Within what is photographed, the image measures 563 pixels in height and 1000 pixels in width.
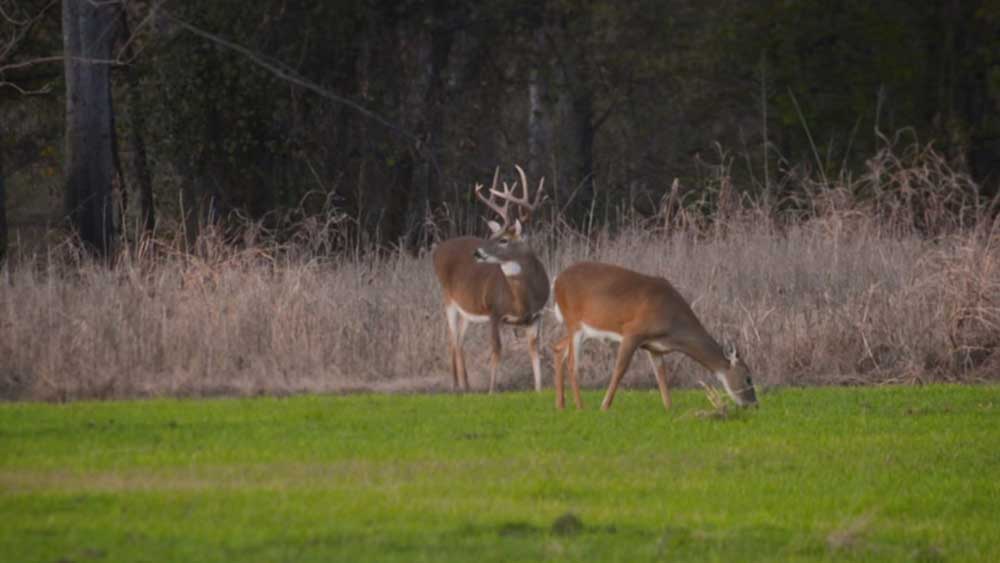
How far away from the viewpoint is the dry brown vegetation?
51.8 ft

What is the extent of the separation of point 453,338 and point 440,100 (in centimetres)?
1229

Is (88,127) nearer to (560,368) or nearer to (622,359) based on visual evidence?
(560,368)

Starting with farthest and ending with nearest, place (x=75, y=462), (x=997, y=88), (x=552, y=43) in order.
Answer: (x=997, y=88), (x=552, y=43), (x=75, y=462)

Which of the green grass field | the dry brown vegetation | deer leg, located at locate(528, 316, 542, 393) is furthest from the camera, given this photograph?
the dry brown vegetation

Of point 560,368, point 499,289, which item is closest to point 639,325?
point 560,368

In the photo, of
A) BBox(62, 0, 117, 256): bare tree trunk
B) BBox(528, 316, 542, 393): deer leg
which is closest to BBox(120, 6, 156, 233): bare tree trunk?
BBox(62, 0, 117, 256): bare tree trunk

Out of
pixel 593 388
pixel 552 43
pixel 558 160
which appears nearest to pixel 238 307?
pixel 593 388

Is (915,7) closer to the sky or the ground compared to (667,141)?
closer to the sky

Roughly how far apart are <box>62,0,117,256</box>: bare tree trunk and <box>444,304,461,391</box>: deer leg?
298 inches

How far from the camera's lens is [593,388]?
1655 centimetres

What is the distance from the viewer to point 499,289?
16.3 meters

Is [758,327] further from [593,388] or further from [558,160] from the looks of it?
[558,160]

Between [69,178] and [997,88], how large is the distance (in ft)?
55.7

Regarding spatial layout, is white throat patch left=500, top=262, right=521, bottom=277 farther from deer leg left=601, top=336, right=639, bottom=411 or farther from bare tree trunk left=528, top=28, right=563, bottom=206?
bare tree trunk left=528, top=28, right=563, bottom=206
